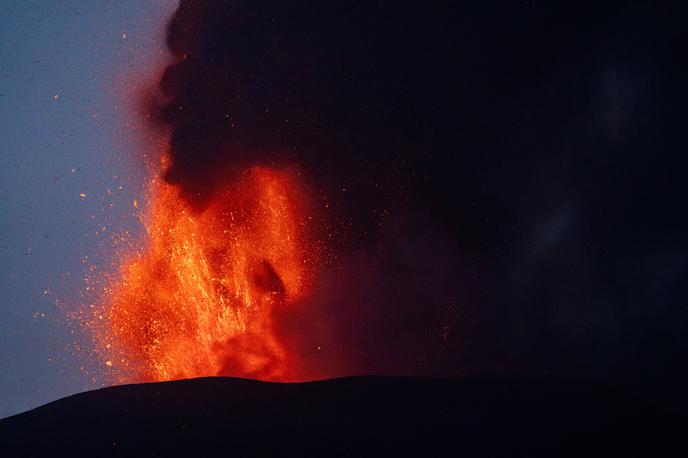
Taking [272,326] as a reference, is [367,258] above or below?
Result: above

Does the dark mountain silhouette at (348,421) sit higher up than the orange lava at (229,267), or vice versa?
A: the orange lava at (229,267)

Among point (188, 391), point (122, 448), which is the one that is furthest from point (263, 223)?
point (122, 448)

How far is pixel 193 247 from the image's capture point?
26062mm

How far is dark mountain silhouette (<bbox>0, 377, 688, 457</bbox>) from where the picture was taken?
1237 centimetres

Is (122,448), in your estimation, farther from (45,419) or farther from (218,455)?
(45,419)

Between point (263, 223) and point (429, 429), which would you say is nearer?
point (429, 429)

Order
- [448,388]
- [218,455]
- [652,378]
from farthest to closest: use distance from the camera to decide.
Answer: [652,378] → [448,388] → [218,455]

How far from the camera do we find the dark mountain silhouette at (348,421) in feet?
40.6

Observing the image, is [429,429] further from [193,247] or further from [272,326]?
[193,247]

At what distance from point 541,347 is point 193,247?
51.8 ft

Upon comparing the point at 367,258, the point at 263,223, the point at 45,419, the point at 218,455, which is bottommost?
the point at 218,455

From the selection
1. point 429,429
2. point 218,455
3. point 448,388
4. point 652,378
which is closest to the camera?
point 218,455

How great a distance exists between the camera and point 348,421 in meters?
13.5

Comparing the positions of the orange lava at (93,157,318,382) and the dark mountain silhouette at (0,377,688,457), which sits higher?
the orange lava at (93,157,318,382)
